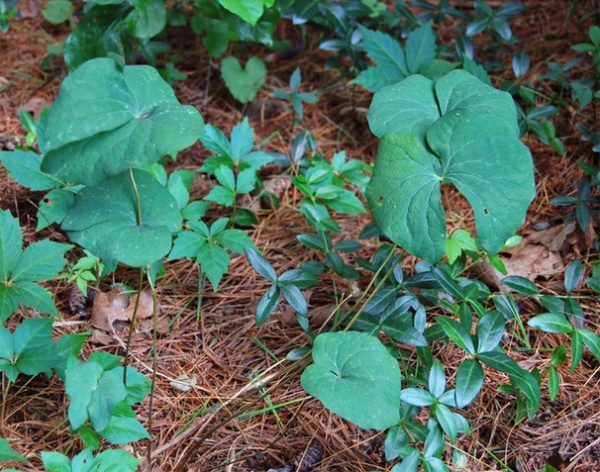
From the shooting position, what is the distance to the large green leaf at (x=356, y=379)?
127cm

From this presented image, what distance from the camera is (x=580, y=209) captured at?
7.02 feet

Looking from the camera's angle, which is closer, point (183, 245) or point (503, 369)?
point (503, 369)

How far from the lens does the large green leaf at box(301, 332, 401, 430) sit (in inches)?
50.2

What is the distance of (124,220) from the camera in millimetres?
1432

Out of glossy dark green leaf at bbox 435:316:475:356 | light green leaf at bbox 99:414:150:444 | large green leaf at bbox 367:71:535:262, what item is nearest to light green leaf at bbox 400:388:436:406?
glossy dark green leaf at bbox 435:316:475:356

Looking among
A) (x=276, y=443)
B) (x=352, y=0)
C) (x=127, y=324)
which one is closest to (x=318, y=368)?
(x=276, y=443)

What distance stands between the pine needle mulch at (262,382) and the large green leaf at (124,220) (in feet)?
1.66

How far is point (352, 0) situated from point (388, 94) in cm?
132

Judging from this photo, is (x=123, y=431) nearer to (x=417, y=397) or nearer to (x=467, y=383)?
(x=417, y=397)

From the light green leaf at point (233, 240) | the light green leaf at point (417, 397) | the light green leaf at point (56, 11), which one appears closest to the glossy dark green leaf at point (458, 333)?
the light green leaf at point (417, 397)

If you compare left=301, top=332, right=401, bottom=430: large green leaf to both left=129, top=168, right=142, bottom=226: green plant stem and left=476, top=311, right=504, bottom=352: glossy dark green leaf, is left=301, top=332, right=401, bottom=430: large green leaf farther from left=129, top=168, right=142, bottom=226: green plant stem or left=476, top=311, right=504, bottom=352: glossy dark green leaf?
left=129, top=168, right=142, bottom=226: green plant stem

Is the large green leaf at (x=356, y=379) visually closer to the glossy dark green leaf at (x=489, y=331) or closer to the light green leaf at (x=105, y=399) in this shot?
the glossy dark green leaf at (x=489, y=331)

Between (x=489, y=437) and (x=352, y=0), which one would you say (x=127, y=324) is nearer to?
(x=489, y=437)

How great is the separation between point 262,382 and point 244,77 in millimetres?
1543
